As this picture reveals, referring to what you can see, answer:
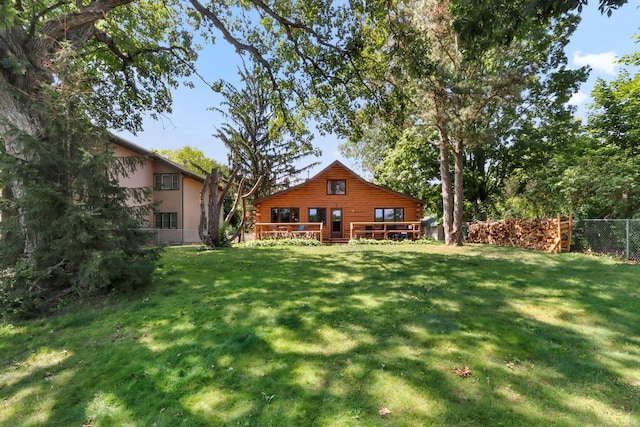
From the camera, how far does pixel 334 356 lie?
11.9 ft

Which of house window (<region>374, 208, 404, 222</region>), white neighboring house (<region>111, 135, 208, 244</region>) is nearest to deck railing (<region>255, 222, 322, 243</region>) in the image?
house window (<region>374, 208, 404, 222</region>)

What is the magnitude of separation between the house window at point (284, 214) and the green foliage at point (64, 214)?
1552cm

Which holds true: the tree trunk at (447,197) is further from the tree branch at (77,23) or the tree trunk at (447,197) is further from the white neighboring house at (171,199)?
the white neighboring house at (171,199)

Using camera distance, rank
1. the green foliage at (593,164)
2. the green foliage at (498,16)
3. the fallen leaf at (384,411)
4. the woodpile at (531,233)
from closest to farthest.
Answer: the fallen leaf at (384,411) < the green foliage at (498,16) < the green foliage at (593,164) < the woodpile at (531,233)

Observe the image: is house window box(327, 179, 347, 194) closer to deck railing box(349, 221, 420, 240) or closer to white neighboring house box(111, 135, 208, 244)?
deck railing box(349, 221, 420, 240)

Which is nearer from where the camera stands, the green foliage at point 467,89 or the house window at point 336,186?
the green foliage at point 467,89

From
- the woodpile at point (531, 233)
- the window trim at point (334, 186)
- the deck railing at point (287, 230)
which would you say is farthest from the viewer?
the window trim at point (334, 186)

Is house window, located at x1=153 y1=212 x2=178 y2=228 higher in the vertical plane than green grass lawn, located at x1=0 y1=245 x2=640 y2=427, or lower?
higher

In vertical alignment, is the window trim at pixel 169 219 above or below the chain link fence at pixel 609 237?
above

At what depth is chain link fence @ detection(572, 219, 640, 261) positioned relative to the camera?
9.31 meters

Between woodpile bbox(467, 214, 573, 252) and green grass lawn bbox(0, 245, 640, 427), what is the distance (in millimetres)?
5989

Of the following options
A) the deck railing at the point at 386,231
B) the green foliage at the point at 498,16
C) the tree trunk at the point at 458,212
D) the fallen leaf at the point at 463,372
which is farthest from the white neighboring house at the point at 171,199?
the fallen leaf at the point at 463,372

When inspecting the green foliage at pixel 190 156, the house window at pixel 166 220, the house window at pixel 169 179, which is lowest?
the house window at pixel 166 220

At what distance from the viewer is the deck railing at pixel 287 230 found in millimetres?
18812
